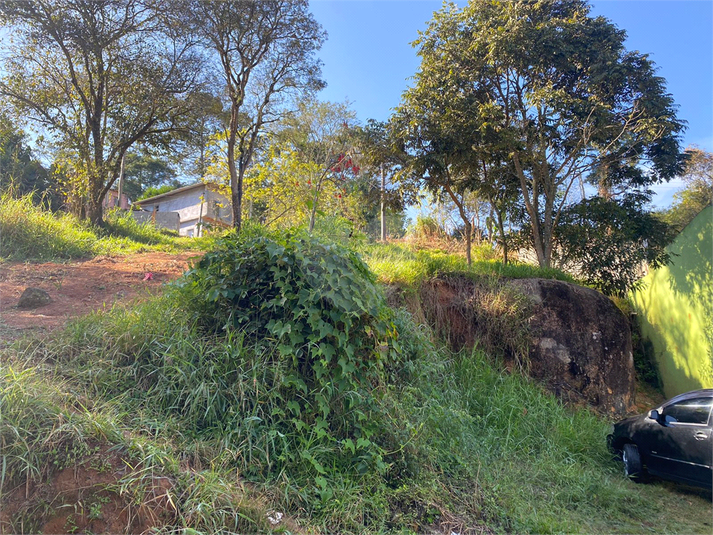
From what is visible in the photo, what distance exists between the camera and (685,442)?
479 cm

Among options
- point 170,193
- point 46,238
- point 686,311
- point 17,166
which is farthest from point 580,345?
point 170,193

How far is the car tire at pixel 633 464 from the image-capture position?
5.30 metres

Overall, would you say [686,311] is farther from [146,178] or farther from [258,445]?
[146,178]

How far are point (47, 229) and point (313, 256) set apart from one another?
6.29m

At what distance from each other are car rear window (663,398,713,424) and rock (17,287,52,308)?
7163 millimetres

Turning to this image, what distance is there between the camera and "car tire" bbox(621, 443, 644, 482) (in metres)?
5.30

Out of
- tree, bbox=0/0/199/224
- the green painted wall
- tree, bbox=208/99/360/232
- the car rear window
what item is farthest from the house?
the car rear window

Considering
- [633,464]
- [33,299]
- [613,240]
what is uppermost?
[613,240]

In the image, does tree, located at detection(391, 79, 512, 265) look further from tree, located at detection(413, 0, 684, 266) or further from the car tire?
the car tire

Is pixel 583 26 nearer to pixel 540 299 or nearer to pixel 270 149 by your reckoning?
pixel 540 299

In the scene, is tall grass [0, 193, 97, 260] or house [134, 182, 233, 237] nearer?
tall grass [0, 193, 97, 260]

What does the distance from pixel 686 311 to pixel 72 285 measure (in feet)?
35.0

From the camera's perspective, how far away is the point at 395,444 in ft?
12.8

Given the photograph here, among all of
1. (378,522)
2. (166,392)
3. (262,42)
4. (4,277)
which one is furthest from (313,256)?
(262,42)
